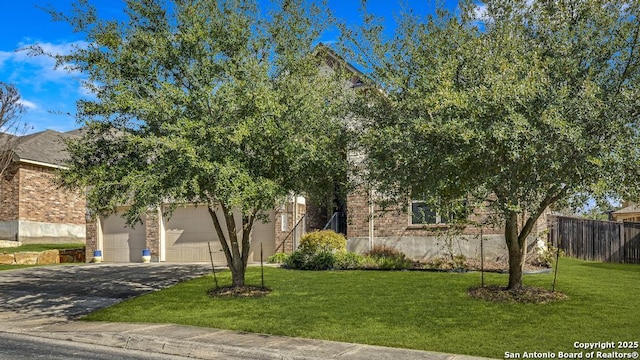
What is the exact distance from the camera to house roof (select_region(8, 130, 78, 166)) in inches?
1182

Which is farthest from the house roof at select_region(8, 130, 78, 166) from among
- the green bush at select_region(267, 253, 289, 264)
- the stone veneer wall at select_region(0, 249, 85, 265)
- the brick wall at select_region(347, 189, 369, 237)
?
the brick wall at select_region(347, 189, 369, 237)

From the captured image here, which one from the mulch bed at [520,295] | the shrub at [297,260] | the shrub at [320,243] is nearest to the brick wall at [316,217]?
the shrub at [320,243]

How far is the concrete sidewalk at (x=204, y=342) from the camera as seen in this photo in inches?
344

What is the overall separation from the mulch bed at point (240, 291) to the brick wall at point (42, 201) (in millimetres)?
18024

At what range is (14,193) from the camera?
2966 centimetres

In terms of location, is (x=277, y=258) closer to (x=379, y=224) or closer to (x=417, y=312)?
(x=379, y=224)

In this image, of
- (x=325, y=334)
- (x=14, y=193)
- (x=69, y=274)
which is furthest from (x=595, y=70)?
(x=14, y=193)

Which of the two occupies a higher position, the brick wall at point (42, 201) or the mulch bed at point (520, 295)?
the brick wall at point (42, 201)

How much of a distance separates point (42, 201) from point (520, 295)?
27088mm

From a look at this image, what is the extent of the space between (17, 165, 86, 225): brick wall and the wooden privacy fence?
2323cm

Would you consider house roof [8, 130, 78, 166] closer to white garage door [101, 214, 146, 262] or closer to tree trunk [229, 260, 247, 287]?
white garage door [101, 214, 146, 262]

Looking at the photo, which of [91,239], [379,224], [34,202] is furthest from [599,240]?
[34,202]

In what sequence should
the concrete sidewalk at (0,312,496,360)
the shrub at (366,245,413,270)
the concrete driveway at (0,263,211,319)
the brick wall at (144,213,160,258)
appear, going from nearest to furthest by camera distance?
the concrete sidewalk at (0,312,496,360), the concrete driveway at (0,263,211,319), the shrub at (366,245,413,270), the brick wall at (144,213,160,258)

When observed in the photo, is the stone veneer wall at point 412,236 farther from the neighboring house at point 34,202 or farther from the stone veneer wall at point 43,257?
the neighboring house at point 34,202
